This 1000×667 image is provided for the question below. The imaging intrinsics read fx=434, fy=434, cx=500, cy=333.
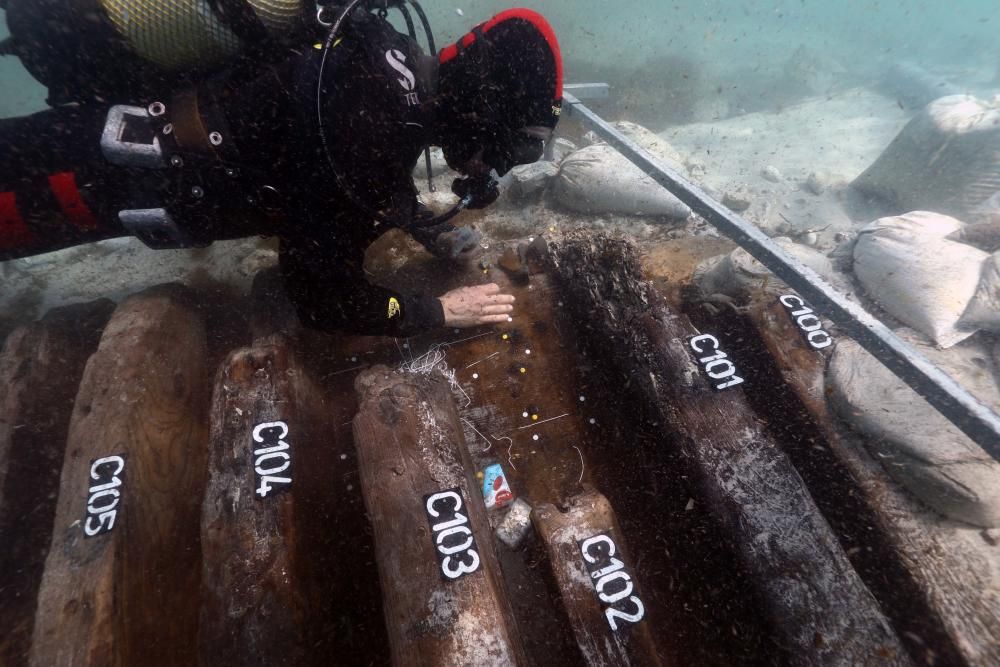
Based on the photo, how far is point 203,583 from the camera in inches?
73.0

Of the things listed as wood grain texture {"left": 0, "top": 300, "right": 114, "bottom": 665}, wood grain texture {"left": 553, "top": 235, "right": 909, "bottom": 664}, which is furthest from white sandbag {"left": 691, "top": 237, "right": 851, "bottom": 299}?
wood grain texture {"left": 0, "top": 300, "right": 114, "bottom": 665}

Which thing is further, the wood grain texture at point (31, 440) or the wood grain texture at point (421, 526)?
the wood grain texture at point (31, 440)

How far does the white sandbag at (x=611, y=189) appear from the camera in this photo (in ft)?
15.1

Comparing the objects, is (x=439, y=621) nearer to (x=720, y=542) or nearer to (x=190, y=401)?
(x=720, y=542)

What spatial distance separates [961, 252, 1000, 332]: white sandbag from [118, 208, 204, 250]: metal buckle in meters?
4.73

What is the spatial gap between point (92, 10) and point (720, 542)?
379cm

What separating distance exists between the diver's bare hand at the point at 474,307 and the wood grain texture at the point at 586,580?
1.26 meters

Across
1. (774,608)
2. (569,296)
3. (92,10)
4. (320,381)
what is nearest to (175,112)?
(92,10)

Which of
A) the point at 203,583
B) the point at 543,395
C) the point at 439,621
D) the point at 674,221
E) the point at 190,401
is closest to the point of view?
the point at 439,621

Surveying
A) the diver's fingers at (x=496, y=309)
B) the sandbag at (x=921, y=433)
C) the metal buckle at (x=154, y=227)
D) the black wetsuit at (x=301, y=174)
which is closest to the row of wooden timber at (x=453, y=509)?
the sandbag at (x=921, y=433)

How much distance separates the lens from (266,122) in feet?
6.71

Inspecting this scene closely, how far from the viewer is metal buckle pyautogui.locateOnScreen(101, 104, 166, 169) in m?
2.09

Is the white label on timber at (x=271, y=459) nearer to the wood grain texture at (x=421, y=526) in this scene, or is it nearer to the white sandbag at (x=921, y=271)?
the wood grain texture at (x=421, y=526)

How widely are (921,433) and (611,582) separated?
5.54 ft
